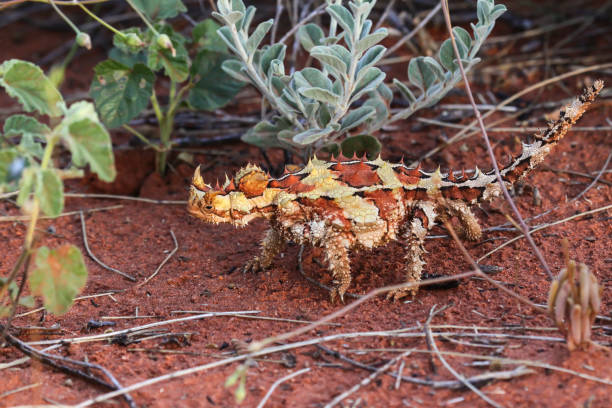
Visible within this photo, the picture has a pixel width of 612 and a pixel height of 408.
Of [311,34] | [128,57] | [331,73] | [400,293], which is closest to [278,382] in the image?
[400,293]

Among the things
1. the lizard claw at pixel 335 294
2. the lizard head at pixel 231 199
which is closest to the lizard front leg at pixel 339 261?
the lizard claw at pixel 335 294

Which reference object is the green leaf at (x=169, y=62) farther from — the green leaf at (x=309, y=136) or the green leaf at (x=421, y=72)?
the green leaf at (x=421, y=72)

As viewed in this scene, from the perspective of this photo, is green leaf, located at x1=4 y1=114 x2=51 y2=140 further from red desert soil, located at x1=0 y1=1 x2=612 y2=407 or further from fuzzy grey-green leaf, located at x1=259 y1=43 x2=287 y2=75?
fuzzy grey-green leaf, located at x1=259 y1=43 x2=287 y2=75

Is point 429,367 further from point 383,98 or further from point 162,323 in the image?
point 383,98

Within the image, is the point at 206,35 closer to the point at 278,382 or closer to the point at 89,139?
the point at 89,139

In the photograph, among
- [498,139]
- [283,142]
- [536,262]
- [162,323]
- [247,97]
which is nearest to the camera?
[162,323]

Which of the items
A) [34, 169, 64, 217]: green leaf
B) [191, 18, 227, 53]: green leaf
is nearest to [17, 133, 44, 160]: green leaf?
[34, 169, 64, 217]: green leaf

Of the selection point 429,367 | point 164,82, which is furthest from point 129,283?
point 164,82
